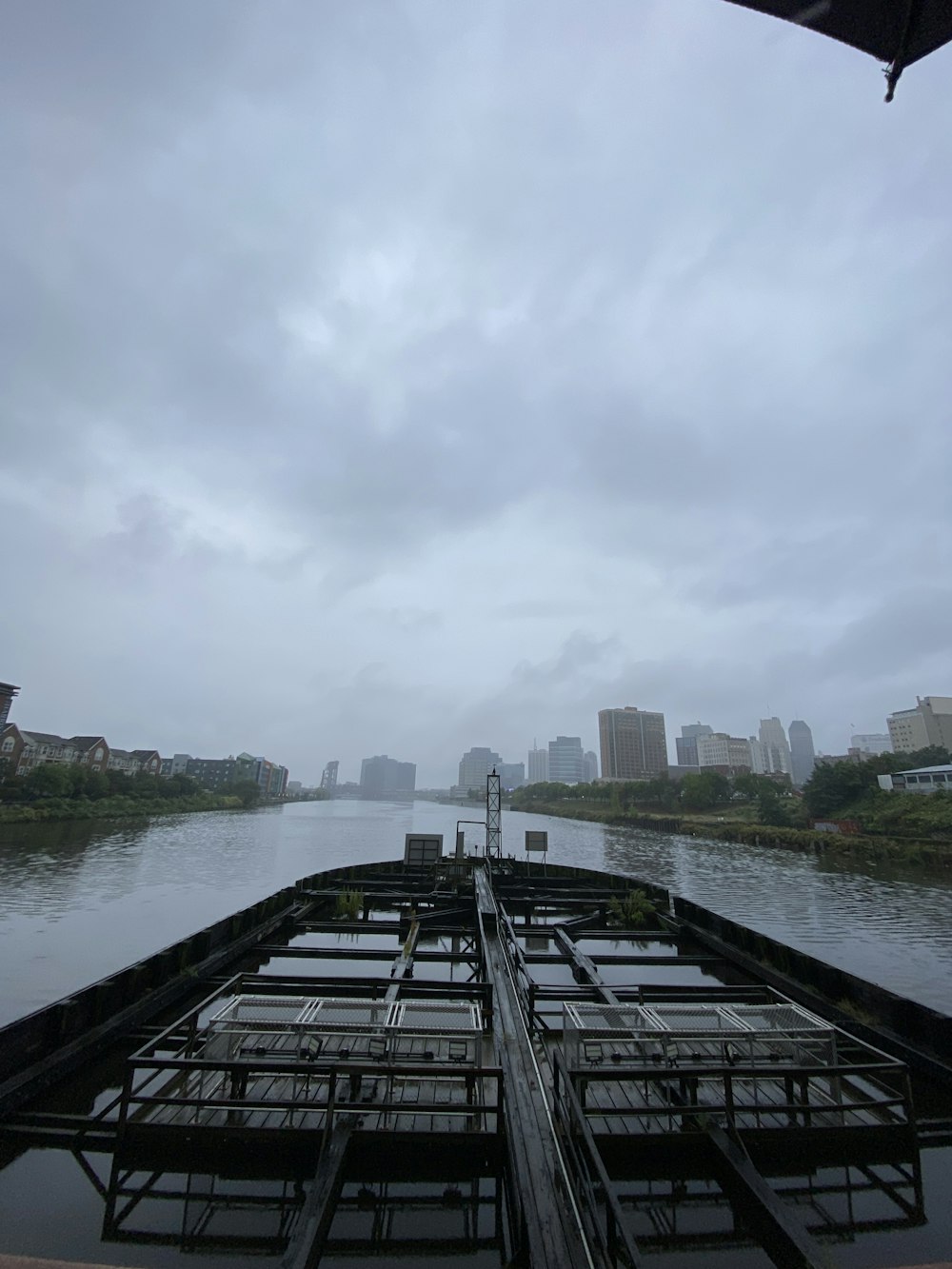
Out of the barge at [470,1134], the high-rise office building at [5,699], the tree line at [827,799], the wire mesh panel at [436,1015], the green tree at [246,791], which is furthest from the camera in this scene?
the green tree at [246,791]

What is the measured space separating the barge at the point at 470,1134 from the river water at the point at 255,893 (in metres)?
10.2

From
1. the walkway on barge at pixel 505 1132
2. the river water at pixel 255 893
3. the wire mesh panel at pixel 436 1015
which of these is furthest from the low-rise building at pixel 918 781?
the wire mesh panel at pixel 436 1015

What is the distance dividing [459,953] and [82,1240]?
13.0 meters

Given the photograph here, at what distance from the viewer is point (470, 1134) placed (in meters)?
7.39

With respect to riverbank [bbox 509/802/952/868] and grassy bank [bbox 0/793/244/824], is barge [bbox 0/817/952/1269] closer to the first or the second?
riverbank [bbox 509/802/952/868]

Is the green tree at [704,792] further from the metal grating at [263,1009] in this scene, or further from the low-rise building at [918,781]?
the metal grating at [263,1009]

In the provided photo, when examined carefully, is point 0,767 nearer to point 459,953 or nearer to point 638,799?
point 459,953

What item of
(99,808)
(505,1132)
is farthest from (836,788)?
(99,808)

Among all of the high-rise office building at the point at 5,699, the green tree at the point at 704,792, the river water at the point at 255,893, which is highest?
the high-rise office building at the point at 5,699

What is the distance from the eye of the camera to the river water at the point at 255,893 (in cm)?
2159

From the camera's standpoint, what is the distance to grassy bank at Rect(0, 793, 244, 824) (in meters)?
68.8

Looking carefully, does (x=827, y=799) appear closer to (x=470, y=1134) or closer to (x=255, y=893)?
(x=255, y=893)

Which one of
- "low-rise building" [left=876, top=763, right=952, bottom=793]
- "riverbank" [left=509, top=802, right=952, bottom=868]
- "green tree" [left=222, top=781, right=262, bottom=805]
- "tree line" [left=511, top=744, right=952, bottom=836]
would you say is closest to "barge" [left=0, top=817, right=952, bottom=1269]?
"riverbank" [left=509, top=802, right=952, bottom=868]

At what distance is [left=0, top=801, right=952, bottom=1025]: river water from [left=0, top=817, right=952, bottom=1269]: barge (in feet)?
33.3
